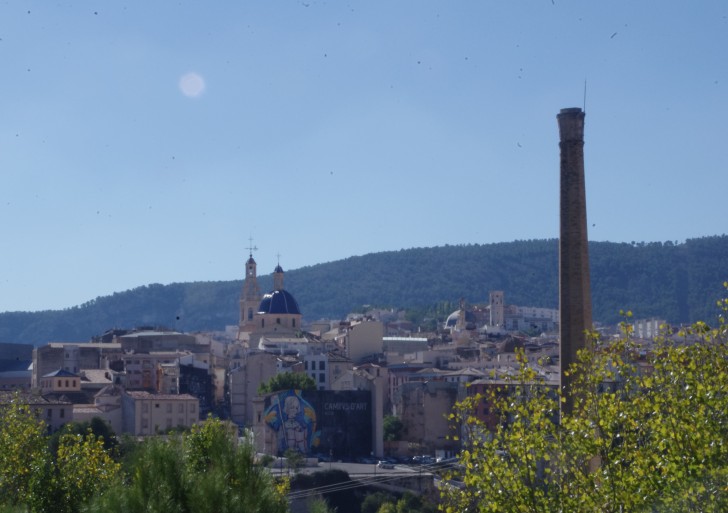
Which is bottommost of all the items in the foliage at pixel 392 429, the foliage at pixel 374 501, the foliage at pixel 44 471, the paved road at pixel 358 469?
the foliage at pixel 374 501

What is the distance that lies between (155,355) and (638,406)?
77715 mm

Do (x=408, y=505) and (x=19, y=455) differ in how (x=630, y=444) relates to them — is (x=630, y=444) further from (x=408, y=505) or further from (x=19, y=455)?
(x=408, y=505)

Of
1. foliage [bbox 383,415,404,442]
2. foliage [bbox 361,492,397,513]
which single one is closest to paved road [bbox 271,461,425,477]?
foliage [bbox 361,492,397,513]

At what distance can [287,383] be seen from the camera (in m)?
77.1

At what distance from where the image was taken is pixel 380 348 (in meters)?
103

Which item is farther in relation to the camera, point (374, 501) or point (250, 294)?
point (250, 294)

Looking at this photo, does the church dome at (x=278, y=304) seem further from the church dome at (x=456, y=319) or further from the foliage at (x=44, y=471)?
the foliage at (x=44, y=471)

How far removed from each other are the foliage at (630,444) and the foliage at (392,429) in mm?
58037

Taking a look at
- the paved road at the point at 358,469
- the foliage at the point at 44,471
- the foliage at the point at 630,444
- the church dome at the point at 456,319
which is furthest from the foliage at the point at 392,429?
the church dome at the point at 456,319

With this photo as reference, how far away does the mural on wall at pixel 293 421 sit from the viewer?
69875mm

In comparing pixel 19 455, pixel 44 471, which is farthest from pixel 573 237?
pixel 44 471

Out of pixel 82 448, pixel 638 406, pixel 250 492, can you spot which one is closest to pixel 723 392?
pixel 638 406

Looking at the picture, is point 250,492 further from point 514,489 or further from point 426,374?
point 426,374

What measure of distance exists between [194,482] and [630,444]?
5.06 meters
